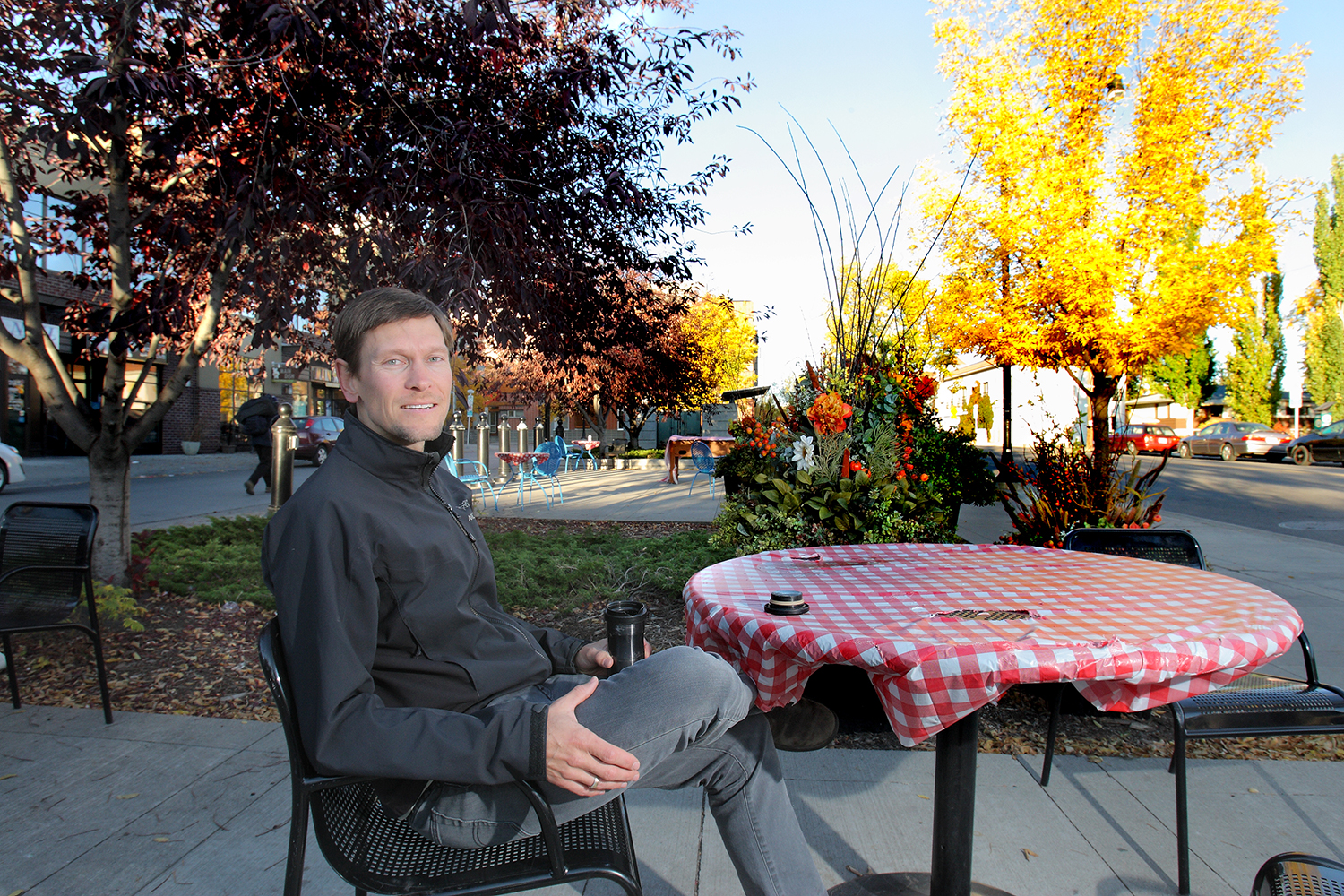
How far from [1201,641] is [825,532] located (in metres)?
3.49

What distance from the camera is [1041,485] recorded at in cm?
488

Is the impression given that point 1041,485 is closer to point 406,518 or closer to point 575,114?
point 575,114

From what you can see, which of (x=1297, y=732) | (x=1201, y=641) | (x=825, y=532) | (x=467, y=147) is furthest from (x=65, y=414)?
(x=1297, y=732)

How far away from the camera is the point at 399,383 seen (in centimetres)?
159

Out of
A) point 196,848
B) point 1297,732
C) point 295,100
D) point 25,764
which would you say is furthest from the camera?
point 295,100

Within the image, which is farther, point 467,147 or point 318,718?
point 467,147

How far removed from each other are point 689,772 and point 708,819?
46.0 inches

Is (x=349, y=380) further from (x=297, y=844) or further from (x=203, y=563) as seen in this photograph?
(x=203, y=563)

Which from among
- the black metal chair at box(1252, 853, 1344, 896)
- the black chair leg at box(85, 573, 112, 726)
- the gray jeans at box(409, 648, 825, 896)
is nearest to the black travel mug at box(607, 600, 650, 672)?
the gray jeans at box(409, 648, 825, 896)

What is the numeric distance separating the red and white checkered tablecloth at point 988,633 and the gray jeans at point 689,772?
0.23m

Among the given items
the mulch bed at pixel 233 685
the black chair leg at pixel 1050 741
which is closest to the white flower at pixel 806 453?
the mulch bed at pixel 233 685

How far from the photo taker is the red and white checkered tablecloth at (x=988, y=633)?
1438 mm

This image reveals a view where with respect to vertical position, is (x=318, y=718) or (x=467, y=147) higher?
(x=467, y=147)

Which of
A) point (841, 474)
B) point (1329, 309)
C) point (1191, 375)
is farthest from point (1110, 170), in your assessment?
point (1191, 375)
